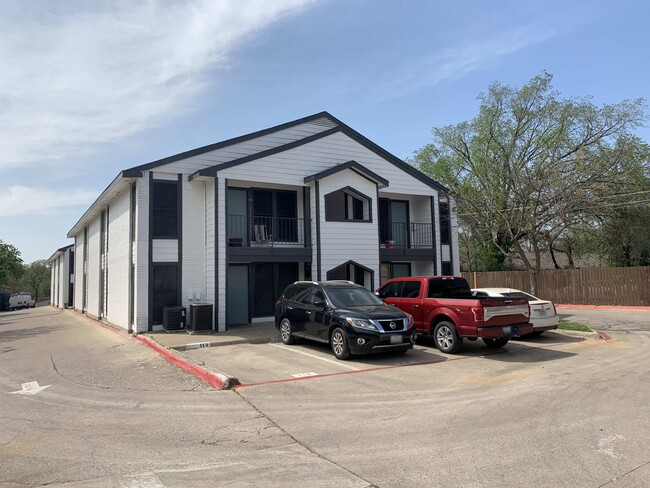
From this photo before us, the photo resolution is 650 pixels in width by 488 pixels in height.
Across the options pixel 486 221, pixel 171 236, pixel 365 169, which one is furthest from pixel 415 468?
pixel 486 221

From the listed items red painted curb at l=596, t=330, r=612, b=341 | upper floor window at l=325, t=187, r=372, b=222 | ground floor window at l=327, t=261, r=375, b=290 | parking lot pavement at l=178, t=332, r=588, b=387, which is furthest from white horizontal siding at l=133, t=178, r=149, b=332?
red painted curb at l=596, t=330, r=612, b=341

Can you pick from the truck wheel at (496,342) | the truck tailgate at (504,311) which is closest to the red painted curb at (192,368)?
the truck tailgate at (504,311)

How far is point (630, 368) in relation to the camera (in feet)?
30.8

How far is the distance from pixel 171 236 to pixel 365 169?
7299 millimetres

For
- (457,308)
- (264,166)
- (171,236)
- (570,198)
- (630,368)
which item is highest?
(264,166)

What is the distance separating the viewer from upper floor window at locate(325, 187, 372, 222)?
18391 millimetres

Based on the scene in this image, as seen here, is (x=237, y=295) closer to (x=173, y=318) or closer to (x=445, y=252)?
(x=173, y=318)

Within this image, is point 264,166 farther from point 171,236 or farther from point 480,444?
point 480,444

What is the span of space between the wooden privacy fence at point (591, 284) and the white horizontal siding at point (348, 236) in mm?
15851

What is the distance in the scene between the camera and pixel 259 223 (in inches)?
704

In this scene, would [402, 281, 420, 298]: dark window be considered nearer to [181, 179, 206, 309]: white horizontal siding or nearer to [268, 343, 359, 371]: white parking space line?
[268, 343, 359, 371]: white parking space line

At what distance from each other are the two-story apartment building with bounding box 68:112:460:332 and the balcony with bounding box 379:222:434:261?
5 cm

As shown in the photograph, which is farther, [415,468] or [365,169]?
[365,169]

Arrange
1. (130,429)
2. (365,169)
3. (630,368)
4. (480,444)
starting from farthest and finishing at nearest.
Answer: (365,169)
(630,368)
(130,429)
(480,444)
